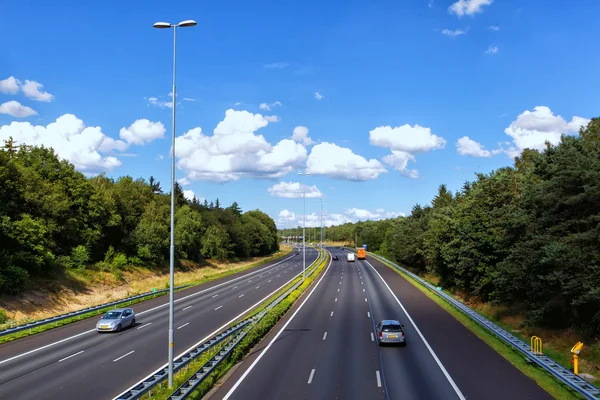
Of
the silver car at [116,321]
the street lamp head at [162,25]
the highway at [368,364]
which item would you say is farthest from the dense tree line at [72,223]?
the street lamp head at [162,25]

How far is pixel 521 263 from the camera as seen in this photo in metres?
30.7

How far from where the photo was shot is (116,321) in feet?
96.7

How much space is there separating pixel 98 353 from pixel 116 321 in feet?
21.2

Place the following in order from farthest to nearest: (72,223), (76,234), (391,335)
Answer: (76,234) → (72,223) → (391,335)

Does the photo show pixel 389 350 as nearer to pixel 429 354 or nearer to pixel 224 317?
pixel 429 354

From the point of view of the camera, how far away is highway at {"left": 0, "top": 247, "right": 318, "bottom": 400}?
17266mm

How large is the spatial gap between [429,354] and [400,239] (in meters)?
75.8

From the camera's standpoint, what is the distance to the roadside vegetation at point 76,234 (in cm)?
3925

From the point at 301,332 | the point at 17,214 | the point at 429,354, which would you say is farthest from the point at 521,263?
the point at 17,214

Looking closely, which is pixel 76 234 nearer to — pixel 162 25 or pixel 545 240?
pixel 162 25

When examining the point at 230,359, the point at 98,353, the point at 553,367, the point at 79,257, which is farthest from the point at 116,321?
the point at 79,257

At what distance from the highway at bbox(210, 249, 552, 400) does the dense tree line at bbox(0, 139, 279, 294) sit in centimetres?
2431

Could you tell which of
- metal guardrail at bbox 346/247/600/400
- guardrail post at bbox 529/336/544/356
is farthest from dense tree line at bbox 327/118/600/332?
metal guardrail at bbox 346/247/600/400

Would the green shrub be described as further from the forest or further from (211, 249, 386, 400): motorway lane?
the forest
